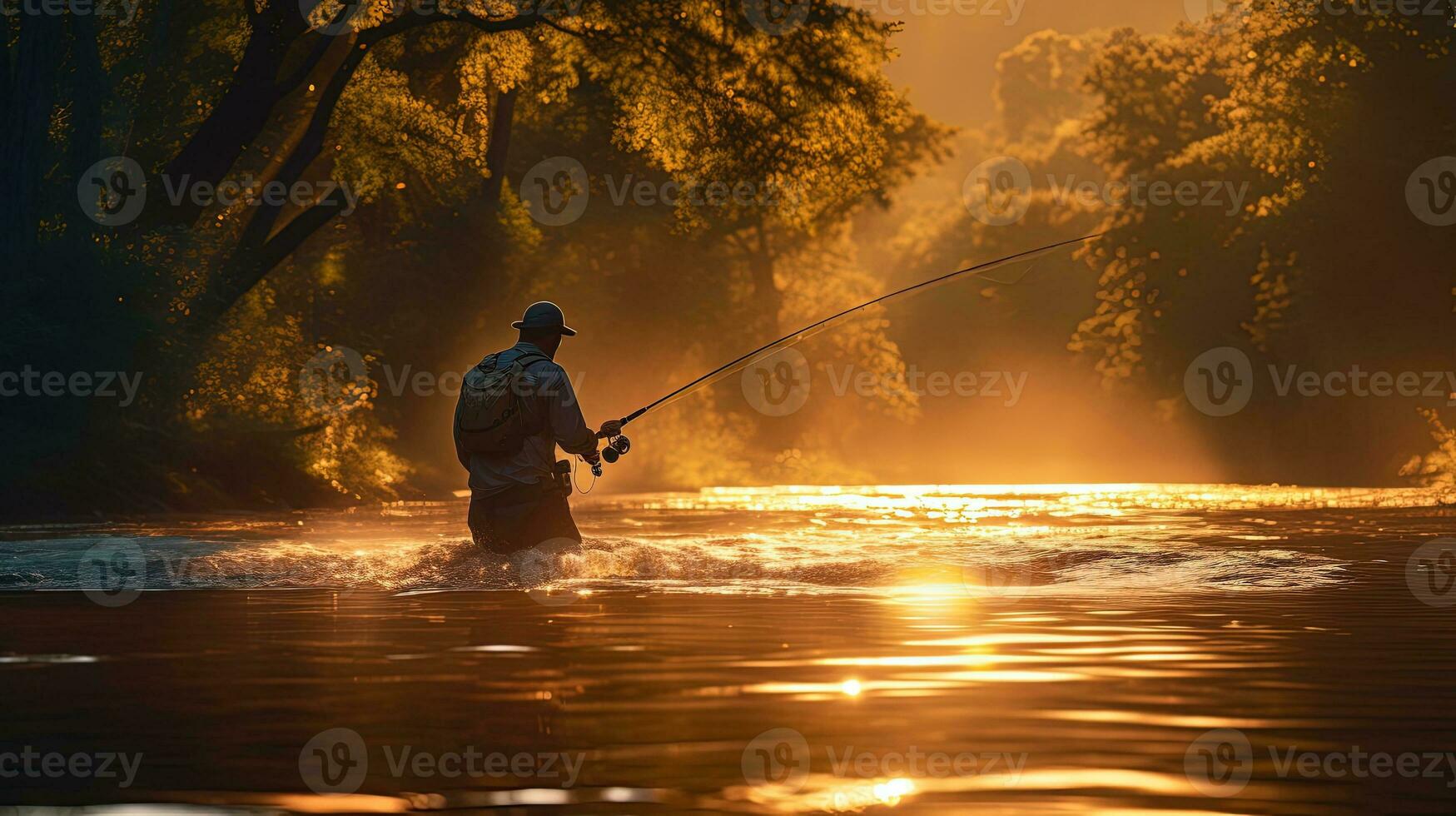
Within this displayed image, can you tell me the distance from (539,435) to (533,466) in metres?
0.24

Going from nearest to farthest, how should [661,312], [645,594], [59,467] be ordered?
[645,594]
[59,467]
[661,312]

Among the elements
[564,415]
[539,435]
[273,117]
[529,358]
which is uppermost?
[273,117]

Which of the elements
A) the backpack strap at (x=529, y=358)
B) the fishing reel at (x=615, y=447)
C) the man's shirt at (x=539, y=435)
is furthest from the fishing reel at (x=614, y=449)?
the backpack strap at (x=529, y=358)

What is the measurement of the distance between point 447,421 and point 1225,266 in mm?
22241

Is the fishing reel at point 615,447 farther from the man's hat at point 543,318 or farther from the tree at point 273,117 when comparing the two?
the tree at point 273,117

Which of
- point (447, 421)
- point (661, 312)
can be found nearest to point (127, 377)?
point (447, 421)

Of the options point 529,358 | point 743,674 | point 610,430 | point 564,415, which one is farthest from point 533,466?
point 743,674

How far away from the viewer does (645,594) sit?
12.9m

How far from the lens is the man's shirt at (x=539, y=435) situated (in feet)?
47.2

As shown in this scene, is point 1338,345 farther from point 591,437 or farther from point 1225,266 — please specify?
point 591,437

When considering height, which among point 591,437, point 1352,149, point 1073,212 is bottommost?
point 591,437

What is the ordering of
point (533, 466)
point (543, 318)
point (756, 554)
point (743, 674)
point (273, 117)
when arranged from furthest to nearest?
point (273, 117) → point (756, 554) → point (543, 318) → point (533, 466) → point (743, 674)

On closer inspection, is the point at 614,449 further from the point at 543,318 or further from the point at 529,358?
the point at 543,318

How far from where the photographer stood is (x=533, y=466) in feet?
47.7
